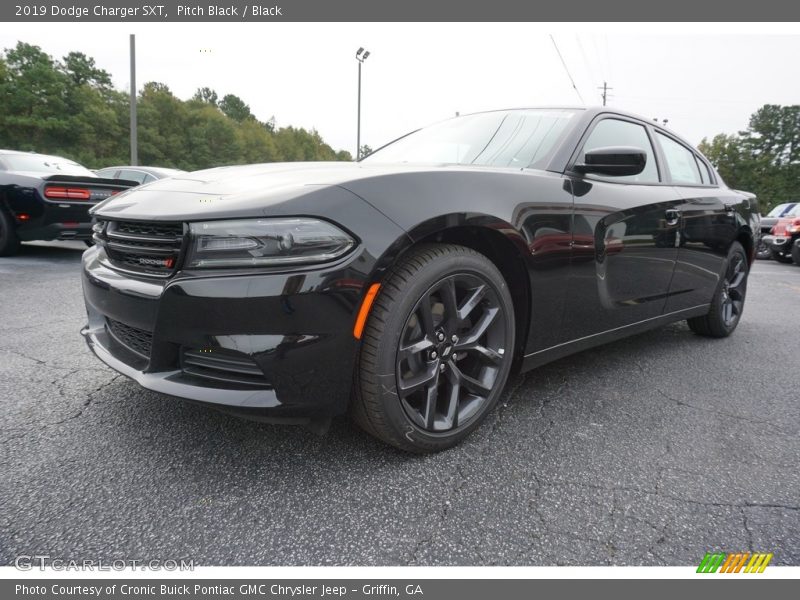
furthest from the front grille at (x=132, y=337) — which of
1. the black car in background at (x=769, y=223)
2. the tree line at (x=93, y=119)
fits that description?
the tree line at (x=93, y=119)

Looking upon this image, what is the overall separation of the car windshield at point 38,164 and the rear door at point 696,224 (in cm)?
670

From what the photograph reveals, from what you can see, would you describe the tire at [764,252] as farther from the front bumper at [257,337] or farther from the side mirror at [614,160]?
the front bumper at [257,337]

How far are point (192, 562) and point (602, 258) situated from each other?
197 cm

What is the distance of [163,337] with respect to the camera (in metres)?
1.50

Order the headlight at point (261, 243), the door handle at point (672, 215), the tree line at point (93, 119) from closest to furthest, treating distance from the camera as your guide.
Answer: the headlight at point (261, 243) < the door handle at point (672, 215) < the tree line at point (93, 119)

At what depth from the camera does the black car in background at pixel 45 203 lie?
217 inches

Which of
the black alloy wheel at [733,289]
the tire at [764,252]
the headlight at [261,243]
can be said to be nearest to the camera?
the headlight at [261,243]

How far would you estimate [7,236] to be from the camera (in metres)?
5.82

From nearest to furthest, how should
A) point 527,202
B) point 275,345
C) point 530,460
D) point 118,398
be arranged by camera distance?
point 275,345 → point 530,460 → point 527,202 → point 118,398

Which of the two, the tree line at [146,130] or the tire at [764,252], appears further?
the tree line at [146,130]

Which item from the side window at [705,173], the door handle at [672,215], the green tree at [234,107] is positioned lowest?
the door handle at [672,215]
